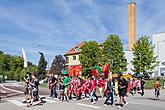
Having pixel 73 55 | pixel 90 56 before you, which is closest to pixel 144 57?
pixel 90 56

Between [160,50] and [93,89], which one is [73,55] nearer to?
Answer: [160,50]

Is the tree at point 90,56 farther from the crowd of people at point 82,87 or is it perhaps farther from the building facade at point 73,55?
the crowd of people at point 82,87

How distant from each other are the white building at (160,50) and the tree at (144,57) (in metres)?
8.54

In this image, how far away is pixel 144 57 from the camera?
49656 mm

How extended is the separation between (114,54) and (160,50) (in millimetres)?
13458

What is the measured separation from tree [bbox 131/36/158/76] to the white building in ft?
28.0

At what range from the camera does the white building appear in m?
59.1

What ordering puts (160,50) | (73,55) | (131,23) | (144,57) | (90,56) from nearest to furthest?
(144,57) < (90,56) < (160,50) < (131,23) < (73,55)

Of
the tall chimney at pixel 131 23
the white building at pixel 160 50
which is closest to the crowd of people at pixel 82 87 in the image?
the white building at pixel 160 50

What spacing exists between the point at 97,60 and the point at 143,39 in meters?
11.5

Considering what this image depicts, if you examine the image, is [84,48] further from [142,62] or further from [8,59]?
[8,59]

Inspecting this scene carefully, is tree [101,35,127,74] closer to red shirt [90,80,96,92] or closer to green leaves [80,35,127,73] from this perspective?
green leaves [80,35,127,73]

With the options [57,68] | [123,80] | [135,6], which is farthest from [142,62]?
[57,68]

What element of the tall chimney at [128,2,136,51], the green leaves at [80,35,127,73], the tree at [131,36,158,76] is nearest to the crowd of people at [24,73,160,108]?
the tree at [131,36,158,76]
